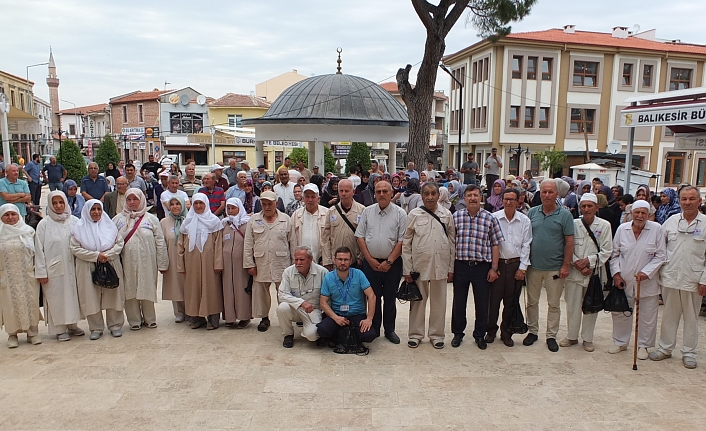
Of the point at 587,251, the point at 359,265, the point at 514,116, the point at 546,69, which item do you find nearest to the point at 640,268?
the point at 587,251

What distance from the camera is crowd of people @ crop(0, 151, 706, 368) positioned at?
5.00 meters

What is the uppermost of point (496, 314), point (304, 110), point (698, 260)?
point (304, 110)

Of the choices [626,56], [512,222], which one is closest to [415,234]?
[512,222]

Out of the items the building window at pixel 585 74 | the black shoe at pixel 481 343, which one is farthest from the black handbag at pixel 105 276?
the building window at pixel 585 74

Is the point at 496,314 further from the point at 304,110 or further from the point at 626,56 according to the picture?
the point at 626,56

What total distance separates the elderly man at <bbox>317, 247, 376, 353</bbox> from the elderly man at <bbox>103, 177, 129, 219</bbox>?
4360 mm

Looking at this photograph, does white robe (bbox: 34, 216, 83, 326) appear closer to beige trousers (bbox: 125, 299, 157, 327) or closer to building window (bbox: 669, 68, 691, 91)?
beige trousers (bbox: 125, 299, 157, 327)

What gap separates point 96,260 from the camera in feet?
17.6

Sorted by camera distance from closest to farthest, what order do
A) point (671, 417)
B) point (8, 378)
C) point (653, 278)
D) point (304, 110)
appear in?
point (671, 417) → point (8, 378) → point (653, 278) → point (304, 110)

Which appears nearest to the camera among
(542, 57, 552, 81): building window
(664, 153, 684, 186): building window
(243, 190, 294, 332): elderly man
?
(243, 190, 294, 332): elderly man

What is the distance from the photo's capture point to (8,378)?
4.52 m

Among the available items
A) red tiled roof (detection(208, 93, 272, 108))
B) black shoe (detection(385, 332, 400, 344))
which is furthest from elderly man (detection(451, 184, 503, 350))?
red tiled roof (detection(208, 93, 272, 108))

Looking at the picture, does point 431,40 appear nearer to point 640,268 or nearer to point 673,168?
point 640,268

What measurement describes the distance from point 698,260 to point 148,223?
19.1 feet
